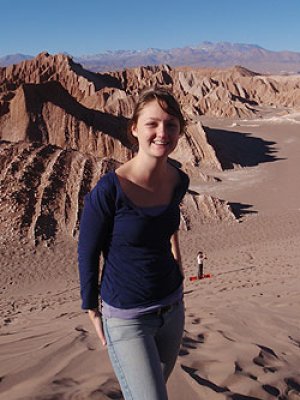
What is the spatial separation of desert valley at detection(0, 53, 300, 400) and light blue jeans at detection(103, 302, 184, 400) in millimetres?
1209

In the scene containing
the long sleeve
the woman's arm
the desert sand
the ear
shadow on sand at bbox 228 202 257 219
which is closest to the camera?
the long sleeve

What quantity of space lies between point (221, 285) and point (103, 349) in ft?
20.2

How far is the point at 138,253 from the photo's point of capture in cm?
226

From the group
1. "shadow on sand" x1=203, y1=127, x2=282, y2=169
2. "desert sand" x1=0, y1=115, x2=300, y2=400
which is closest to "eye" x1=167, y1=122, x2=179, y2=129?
"desert sand" x1=0, y1=115, x2=300, y2=400

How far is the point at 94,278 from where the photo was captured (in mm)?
2344

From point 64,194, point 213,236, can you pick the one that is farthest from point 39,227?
point 213,236

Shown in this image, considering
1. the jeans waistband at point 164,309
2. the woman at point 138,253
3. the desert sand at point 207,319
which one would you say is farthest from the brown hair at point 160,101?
the desert sand at point 207,319

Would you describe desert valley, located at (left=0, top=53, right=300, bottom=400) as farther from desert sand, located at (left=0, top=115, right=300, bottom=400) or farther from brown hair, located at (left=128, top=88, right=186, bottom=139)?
brown hair, located at (left=128, top=88, right=186, bottom=139)

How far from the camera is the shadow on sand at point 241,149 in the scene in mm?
30281

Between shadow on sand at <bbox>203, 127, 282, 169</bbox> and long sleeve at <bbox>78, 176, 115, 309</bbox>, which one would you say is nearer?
long sleeve at <bbox>78, 176, 115, 309</bbox>

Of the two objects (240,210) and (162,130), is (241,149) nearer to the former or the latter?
(240,210)

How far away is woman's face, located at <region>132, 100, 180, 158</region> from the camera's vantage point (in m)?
2.30

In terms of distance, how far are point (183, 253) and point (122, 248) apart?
1273cm

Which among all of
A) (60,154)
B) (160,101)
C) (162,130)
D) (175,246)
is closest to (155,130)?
(162,130)
